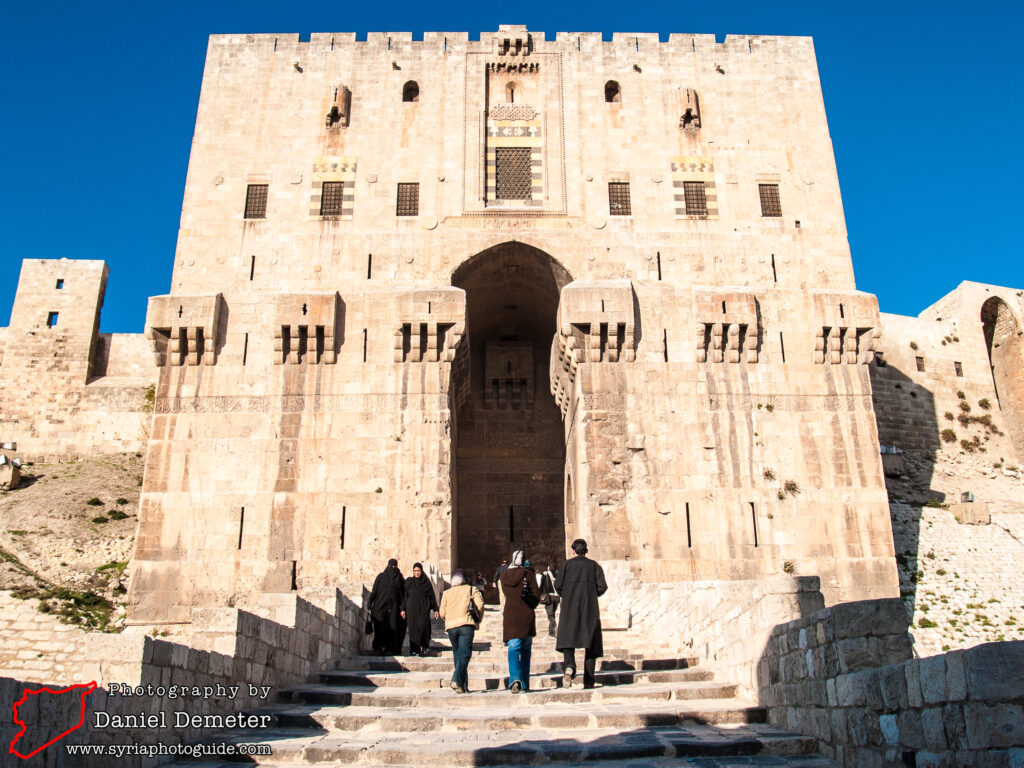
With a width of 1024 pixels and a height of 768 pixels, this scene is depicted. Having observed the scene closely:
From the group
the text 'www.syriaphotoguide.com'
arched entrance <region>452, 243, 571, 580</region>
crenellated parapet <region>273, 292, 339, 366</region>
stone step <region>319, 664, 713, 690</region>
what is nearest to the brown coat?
stone step <region>319, 664, 713, 690</region>

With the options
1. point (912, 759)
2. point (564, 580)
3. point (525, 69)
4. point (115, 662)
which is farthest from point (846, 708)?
point (525, 69)

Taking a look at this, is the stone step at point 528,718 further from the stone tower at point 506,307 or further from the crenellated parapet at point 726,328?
the crenellated parapet at point 726,328

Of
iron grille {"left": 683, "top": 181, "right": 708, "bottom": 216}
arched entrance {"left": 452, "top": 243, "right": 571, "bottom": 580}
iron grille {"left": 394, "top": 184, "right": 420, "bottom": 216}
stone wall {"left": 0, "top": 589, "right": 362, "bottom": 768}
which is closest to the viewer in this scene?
stone wall {"left": 0, "top": 589, "right": 362, "bottom": 768}

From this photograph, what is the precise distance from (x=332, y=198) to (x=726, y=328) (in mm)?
9103

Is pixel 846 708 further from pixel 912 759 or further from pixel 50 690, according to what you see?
pixel 50 690

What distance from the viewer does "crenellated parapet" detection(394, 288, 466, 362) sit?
17500 mm

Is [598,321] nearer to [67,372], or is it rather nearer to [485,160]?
[485,160]

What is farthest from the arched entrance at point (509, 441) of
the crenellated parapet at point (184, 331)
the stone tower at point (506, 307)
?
the crenellated parapet at point (184, 331)

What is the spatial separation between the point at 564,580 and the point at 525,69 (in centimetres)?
1516

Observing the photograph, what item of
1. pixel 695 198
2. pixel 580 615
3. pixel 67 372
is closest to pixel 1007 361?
pixel 695 198

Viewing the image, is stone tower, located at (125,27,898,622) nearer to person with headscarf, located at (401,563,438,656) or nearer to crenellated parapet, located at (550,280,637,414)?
crenellated parapet, located at (550,280,637,414)

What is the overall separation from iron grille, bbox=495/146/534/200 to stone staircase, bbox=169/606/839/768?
476 inches

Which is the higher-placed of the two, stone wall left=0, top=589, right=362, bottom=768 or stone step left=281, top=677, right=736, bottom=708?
stone wall left=0, top=589, right=362, bottom=768

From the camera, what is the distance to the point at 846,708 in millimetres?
5477
